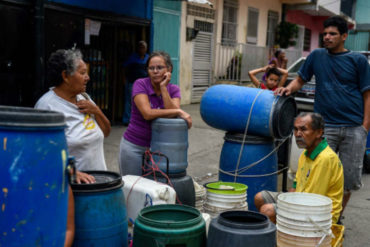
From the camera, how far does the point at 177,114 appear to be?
395 centimetres

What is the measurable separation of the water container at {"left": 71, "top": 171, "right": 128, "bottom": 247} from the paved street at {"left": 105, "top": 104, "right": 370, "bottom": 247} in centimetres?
263

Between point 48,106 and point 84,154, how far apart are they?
42 cm

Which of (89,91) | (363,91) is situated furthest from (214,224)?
(89,91)

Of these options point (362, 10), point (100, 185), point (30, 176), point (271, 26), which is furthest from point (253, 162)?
point (362, 10)

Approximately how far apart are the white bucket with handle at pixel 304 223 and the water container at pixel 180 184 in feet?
2.75

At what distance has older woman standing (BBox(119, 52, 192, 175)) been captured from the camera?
3934 mm

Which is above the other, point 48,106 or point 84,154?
point 48,106

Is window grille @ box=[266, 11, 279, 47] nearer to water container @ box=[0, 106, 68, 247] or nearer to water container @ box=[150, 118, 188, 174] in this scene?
water container @ box=[150, 118, 188, 174]

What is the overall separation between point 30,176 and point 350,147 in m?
3.40

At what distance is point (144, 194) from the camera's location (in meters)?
3.41

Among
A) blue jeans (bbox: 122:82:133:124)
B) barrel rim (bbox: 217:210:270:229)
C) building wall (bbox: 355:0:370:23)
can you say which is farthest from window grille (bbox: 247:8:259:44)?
building wall (bbox: 355:0:370:23)

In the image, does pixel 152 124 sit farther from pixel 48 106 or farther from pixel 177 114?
pixel 48 106

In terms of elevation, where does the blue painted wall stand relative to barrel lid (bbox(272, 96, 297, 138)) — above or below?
above

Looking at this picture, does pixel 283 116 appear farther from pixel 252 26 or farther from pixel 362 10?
pixel 362 10
